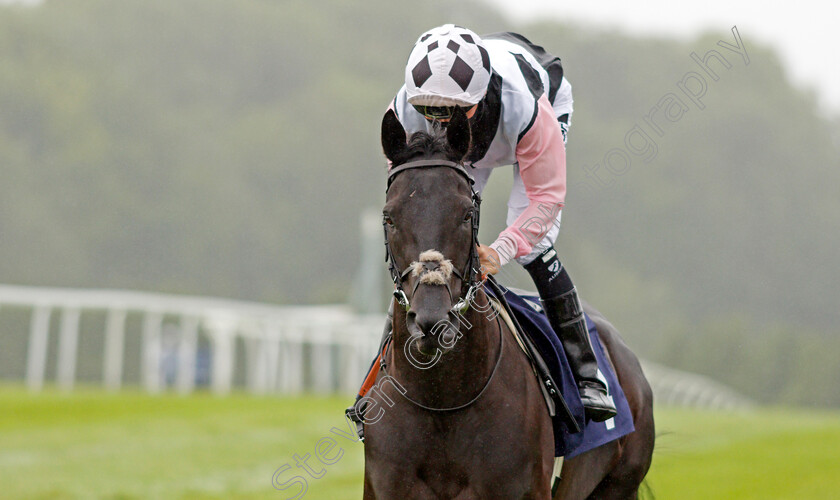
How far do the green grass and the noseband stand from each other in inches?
158

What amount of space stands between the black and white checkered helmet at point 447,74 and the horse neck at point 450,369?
661mm

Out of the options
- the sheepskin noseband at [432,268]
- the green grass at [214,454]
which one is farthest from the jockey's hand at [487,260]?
the green grass at [214,454]

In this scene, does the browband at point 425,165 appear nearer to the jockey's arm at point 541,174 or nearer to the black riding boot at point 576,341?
the jockey's arm at point 541,174

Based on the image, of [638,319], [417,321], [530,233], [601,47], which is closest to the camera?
[417,321]

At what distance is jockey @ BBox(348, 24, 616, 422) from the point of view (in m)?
3.54

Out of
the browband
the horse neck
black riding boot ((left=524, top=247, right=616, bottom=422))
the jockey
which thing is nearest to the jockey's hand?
the jockey

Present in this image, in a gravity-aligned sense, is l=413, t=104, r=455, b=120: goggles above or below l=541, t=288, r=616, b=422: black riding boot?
above

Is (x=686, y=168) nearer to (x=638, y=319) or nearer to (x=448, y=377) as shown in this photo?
(x=638, y=319)

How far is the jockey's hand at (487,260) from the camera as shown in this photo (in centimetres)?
341

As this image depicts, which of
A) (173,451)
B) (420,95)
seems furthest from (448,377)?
(173,451)

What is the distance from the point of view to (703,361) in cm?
4047

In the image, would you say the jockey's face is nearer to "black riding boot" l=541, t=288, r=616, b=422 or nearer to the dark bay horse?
the dark bay horse

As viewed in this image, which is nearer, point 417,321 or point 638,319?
point 417,321

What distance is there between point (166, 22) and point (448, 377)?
6631cm
